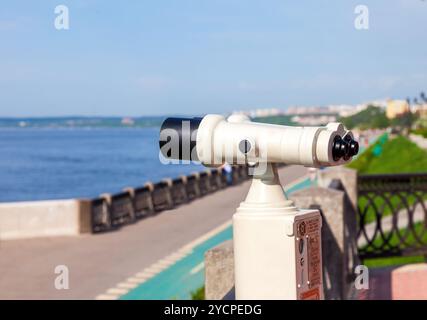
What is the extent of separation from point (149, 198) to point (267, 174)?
67.9 ft

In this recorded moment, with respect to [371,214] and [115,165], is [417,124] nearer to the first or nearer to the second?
[115,165]

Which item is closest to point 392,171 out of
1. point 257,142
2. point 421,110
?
point 257,142

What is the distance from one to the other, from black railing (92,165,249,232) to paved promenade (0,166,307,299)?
461mm

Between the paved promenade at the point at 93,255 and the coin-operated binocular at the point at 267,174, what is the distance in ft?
30.4

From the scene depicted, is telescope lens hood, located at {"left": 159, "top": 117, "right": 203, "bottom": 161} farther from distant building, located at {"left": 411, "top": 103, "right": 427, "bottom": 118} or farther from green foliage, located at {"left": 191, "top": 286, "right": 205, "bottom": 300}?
distant building, located at {"left": 411, "top": 103, "right": 427, "bottom": 118}

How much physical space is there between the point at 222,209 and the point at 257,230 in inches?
867

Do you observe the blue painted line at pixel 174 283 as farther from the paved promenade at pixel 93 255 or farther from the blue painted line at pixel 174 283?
the paved promenade at pixel 93 255

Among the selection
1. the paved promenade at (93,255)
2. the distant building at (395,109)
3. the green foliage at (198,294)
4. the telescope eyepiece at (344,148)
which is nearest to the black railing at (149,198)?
the paved promenade at (93,255)

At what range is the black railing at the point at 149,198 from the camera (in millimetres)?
20094

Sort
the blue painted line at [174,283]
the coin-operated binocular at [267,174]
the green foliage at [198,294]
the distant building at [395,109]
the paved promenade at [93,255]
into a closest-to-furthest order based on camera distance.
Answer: the coin-operated binocular at [267,174] → the green foliage at [198,294] → the blue painted line at [174,283] → the paved promenade at [93,255] → the distant building at [395,109]

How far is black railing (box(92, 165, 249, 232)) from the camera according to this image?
20.1m

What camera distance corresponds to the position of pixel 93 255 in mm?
16250

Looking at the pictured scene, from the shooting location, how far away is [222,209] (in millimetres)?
25312
